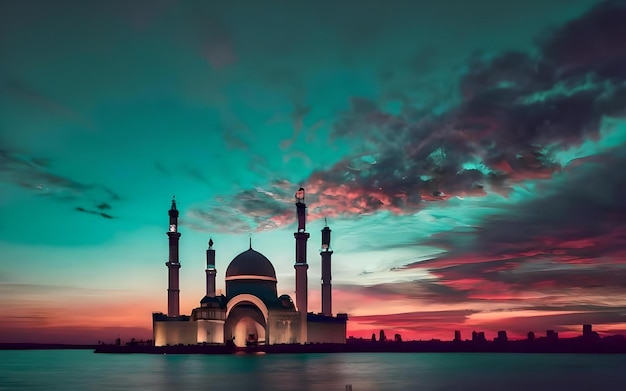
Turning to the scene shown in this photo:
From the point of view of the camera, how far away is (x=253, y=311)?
96000mm

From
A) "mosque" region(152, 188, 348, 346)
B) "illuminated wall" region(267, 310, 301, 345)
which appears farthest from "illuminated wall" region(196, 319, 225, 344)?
"illuminated wall" region(267, 310, 301, 345)

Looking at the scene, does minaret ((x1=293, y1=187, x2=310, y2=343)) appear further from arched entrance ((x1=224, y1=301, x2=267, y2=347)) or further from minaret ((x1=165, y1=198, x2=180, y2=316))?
minaret ((x1=165, y1=198, x2=180, y2=316))

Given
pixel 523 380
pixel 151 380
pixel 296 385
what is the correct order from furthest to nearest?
1. pixel 523 380
2. pixel 151 380
3. pixel 296 385

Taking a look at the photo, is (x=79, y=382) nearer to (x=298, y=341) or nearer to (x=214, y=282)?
(x=298, y=341)

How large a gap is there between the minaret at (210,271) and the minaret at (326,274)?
64.1 ft

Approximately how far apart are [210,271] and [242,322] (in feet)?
41.7

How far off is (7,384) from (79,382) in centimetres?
758

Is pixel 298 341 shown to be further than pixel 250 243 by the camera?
No

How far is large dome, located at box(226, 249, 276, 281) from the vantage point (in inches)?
3866

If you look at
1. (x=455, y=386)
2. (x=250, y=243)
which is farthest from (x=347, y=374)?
(x=250, y=243)

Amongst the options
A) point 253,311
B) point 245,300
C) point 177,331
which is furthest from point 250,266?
point 177,331

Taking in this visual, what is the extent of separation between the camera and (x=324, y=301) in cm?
9781

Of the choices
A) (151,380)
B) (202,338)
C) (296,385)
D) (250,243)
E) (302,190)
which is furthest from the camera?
(250,243)

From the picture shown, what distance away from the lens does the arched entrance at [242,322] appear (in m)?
94.9
